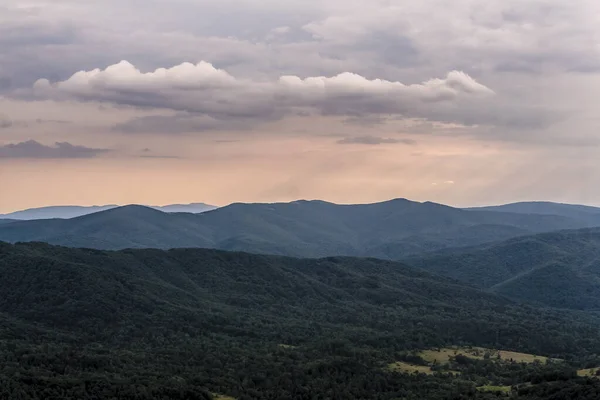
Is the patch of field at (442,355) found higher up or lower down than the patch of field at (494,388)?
lower down

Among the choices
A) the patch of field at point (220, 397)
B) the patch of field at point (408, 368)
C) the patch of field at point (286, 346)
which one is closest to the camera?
the patch of field at point (220, 397)

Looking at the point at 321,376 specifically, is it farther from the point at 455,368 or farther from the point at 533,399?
the point at 533,399

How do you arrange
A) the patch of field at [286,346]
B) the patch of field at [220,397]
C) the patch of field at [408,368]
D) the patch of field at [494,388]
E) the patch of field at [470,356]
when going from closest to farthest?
the patch of field at [494,388]
the patch of field at [220,397]
the patch of field at [408,368]
the patch of field at [470,356]
the patch of field at [286,346]

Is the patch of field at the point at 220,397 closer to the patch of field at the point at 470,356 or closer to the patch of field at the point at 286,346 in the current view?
the patch of field at the point at 286,346

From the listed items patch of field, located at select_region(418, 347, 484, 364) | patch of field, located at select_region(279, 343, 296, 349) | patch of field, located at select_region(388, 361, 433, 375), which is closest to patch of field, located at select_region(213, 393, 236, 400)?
patch of field, located at select_region(388, 361, 433, 375)

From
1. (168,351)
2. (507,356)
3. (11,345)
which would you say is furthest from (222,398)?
(507,356)

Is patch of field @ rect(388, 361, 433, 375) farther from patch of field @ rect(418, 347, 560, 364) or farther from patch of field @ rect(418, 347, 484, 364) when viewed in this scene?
patch of field @ rect(418, 347, 560, 364)

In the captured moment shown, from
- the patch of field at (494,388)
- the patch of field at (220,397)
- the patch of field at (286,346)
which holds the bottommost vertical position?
the patch of field at (286,346)

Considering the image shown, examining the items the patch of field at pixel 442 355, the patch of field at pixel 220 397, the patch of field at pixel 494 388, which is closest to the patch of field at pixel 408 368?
the patch of field at pixel 442 355
